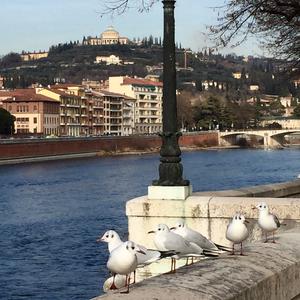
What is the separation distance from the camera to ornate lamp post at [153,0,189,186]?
→ 796 cm

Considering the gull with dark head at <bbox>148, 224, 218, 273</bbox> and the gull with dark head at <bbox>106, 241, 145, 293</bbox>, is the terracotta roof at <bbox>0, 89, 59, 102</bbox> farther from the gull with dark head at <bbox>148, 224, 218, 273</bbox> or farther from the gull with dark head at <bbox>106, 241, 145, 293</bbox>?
the gull with dark head at <bbox>106, 241, 145, 293</bbox>

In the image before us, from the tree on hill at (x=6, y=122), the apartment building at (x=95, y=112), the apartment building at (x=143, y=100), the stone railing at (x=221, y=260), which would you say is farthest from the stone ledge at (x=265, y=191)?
the apartment building at (x=143, y=100)

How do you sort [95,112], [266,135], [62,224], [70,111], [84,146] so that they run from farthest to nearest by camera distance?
[95,112]
[70,111]
[266,135]
[84,146]
[62,224]

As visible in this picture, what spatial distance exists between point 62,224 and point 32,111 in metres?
92.3

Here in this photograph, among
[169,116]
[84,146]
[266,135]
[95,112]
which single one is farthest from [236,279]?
[95,112]

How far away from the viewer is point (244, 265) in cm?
429

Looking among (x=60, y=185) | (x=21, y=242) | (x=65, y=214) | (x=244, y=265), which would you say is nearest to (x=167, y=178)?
(x=244, y=265)

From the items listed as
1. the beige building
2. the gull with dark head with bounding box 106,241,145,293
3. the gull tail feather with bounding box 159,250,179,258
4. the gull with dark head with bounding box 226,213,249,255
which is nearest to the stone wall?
the beige building

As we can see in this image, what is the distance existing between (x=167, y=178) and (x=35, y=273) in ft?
38.5

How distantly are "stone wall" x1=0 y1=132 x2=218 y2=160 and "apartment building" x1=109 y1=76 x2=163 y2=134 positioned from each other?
28.7 metres

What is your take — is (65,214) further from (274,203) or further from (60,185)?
(274,203)

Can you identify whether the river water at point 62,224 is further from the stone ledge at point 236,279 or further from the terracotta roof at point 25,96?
the terracotta roof at point 25,96

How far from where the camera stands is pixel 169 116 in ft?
26.2

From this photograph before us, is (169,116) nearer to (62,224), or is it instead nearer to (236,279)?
(236,279)
